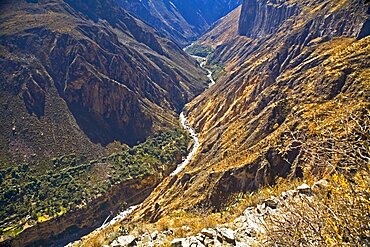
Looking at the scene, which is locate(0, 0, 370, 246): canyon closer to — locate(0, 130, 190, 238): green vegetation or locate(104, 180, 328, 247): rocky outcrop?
locate(104, 180, 328, 247): rocky outcrop

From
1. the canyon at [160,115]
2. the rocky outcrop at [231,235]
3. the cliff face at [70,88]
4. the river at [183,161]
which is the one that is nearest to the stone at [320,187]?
the rocky outcrop at [231,235]

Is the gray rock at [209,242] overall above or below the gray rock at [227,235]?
above

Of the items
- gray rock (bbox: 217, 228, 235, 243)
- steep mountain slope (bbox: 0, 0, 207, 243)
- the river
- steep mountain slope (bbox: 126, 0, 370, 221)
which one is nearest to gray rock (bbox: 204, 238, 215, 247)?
gray rock (bbox: 217, 228, 235, 243)

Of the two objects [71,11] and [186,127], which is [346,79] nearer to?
[186,127]

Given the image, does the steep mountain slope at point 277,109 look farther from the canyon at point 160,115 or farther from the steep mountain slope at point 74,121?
the steep mountain slope at point 74,121

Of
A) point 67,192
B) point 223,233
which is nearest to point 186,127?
point 67,192

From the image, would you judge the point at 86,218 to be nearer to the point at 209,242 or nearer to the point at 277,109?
the point at 277,109
